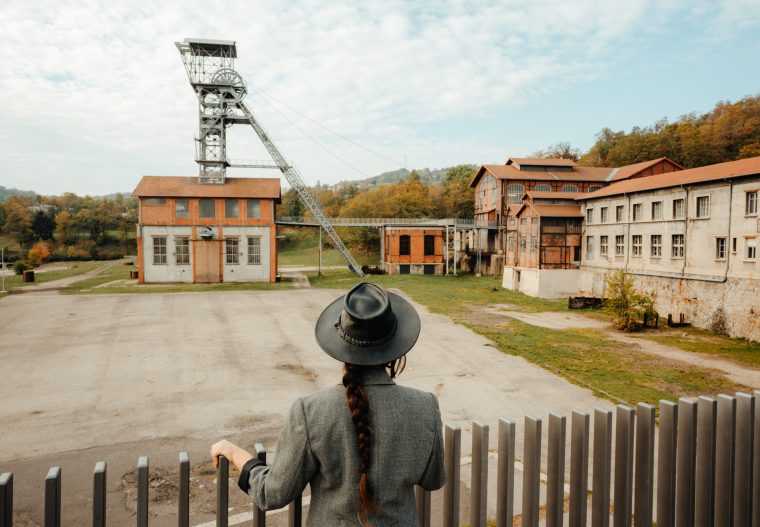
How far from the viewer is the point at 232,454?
223cm

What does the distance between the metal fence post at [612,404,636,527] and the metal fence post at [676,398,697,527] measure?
316 mm

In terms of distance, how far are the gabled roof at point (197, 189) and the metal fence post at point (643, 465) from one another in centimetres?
3669

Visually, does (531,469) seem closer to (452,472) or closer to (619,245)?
(452,472)

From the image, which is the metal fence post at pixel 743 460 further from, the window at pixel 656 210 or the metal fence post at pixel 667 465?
the window at pixel 656 210

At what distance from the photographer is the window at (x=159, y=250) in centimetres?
3716

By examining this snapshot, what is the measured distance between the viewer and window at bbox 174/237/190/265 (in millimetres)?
37375

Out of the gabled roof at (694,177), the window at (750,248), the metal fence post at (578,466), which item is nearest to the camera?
the metal fence post at (578,466)

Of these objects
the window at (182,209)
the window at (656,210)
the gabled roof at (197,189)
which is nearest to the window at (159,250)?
the window at (182,209)

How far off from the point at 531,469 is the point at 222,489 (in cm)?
159

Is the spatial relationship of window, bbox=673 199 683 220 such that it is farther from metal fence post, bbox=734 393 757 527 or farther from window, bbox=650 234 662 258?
metal fence post, bbox=734 393 757 527

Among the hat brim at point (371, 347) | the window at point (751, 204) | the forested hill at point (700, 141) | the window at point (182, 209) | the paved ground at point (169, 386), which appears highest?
the forested hill at point (700, 141)

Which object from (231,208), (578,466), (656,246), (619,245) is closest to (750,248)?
(656,246)

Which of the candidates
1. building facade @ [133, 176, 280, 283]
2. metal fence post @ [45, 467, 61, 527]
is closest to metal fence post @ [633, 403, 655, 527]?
metal fence post @ [45, 467, 61, 527]

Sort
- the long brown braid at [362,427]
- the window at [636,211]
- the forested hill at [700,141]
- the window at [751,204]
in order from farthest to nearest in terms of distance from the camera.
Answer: the forested hill at [700,141]
the window at [636,211]
the window at [751,204]
the long brown braid at [362,427]
